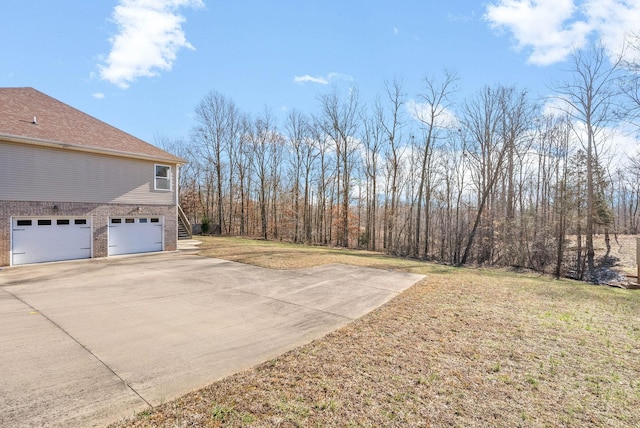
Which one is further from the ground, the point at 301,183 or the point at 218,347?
the point at 301,183

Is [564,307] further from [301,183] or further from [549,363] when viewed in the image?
[301,183]

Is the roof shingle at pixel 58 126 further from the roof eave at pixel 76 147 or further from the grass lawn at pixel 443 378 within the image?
the grass lawn at pixel 443 378

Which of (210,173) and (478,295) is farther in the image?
(210,173)

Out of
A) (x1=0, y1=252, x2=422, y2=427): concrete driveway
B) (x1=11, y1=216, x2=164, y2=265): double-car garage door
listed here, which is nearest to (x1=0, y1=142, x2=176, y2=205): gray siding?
(x1=11, y1=216, x2=164, y2=265): double-car garage door

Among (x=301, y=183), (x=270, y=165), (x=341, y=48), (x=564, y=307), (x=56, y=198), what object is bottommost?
(x=564, y=307)

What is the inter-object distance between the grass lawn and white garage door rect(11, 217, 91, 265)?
11.7 metres

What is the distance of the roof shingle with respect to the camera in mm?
10781

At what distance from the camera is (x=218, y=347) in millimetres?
4254

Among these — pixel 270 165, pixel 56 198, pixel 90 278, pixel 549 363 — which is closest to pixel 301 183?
pixel 270 165

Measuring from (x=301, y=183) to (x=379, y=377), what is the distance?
2595cm

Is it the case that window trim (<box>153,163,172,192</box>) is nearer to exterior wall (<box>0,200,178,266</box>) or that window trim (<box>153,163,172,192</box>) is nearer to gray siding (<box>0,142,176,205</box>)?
gray siding (<box>0,142,176,205</box>)

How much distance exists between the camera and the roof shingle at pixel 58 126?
10.8 m

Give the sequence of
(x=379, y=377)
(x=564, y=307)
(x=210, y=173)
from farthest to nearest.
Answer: (x=210, y=173) → (x=564, y=307) → (x=379, y=377)

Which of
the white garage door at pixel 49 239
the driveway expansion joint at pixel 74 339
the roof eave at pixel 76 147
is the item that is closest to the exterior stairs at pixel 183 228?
the roof eave at pixel 76 147
